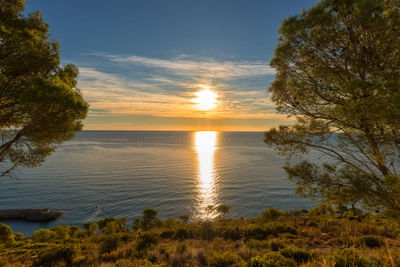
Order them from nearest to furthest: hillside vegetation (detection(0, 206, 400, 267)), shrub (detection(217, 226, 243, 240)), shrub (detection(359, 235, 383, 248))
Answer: hillside vegetation (detection(0, 206, 400, 267))
shrub (detection(359, 235, 383, 248))
shrub (detection(217, 226, 243, 240))

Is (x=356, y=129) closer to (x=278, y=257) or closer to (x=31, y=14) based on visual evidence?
(x=278, y=257)

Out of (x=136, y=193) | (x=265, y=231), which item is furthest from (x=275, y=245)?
(x=136, y=193)

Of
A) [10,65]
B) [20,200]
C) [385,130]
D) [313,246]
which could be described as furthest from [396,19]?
[20,200]

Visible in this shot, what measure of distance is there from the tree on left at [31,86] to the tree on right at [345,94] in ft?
32.0

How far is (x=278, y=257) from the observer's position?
20.3 feet

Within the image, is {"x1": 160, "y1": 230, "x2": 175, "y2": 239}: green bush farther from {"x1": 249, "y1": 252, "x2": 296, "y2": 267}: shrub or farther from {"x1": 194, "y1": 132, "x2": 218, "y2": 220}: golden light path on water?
{"x1": 194, "y1": 132, "x2": 218, "y2": 220}: golden light path on water

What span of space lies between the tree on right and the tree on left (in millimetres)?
9768

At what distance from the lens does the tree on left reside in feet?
23.6

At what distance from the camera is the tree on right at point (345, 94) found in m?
5.86

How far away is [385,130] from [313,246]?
7.30m

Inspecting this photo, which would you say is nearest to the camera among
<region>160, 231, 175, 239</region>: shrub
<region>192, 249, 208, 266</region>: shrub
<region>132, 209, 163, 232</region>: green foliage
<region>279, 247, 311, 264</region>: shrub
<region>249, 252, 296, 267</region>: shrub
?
<region>249, 252, 296, 267</region>: shrub

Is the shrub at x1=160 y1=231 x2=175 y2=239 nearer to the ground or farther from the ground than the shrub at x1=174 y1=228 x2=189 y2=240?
nearer to the ground

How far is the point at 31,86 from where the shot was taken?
22.6 feet

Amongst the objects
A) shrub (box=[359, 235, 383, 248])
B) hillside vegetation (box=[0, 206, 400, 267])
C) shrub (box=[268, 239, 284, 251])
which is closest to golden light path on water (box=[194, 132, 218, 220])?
hillside vegetation (box=[0, 206, 400, 267])
